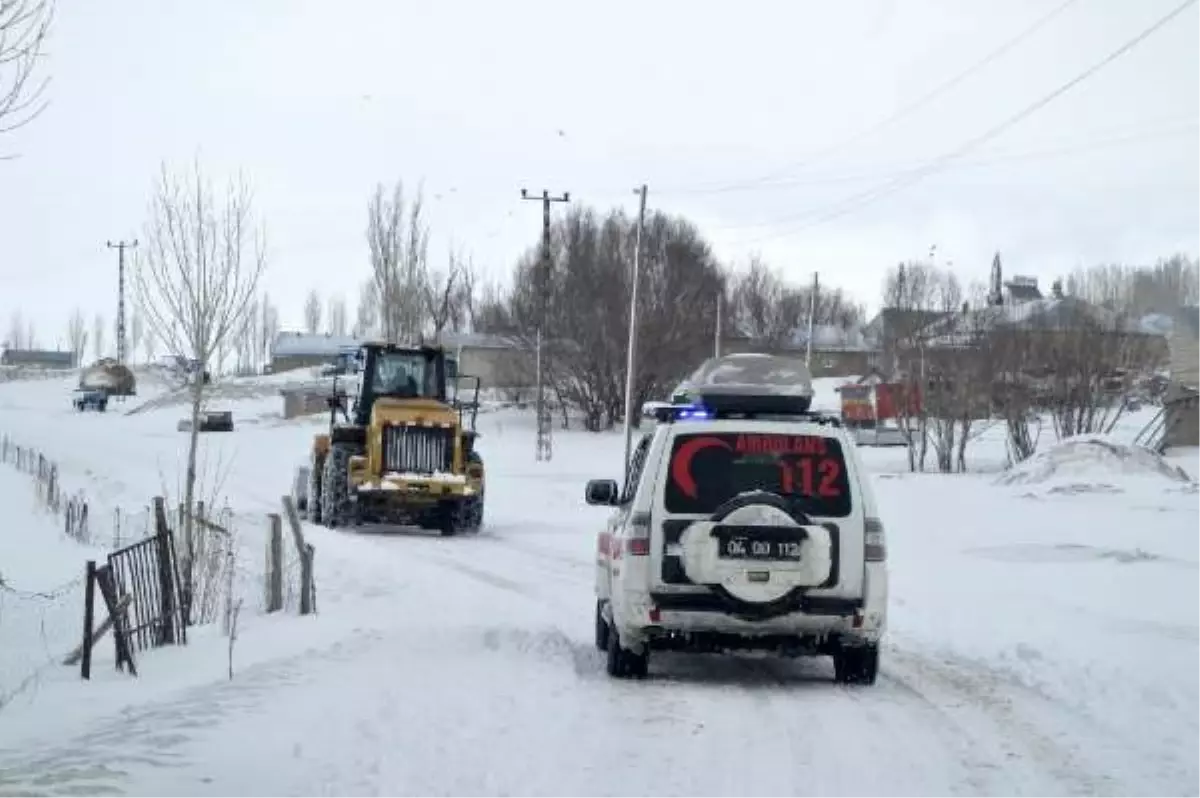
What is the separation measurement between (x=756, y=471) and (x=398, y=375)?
17.8 metres

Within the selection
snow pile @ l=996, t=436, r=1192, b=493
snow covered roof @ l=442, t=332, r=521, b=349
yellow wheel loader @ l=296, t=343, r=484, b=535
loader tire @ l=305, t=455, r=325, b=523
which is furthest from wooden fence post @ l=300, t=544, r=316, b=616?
snow covered roof @ l=442, t=332, r=521, b=349

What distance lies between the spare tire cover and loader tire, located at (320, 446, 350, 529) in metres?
16.7

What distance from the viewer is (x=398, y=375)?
2755cm

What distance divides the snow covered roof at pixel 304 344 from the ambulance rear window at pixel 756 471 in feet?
410

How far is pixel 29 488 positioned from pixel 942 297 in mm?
31558

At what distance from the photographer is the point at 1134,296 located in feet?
427

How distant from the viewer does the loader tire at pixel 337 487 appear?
2639 cm

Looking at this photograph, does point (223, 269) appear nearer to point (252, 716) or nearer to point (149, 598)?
point (149, 598)

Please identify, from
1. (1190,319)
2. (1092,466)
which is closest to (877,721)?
(1092,466)

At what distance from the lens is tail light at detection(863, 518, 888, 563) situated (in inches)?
409

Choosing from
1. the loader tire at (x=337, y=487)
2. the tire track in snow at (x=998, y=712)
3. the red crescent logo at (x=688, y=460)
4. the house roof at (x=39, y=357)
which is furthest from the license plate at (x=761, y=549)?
the house roof at (x=39, y=357)

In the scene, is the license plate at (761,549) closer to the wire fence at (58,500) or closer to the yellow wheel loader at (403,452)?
the yellow wheel loader at (403,452)

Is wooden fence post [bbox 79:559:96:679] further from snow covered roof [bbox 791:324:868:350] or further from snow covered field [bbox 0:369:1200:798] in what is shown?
snow covered roof [bbox 791:324:868:350]

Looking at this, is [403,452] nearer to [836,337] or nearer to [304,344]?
[836,337]
